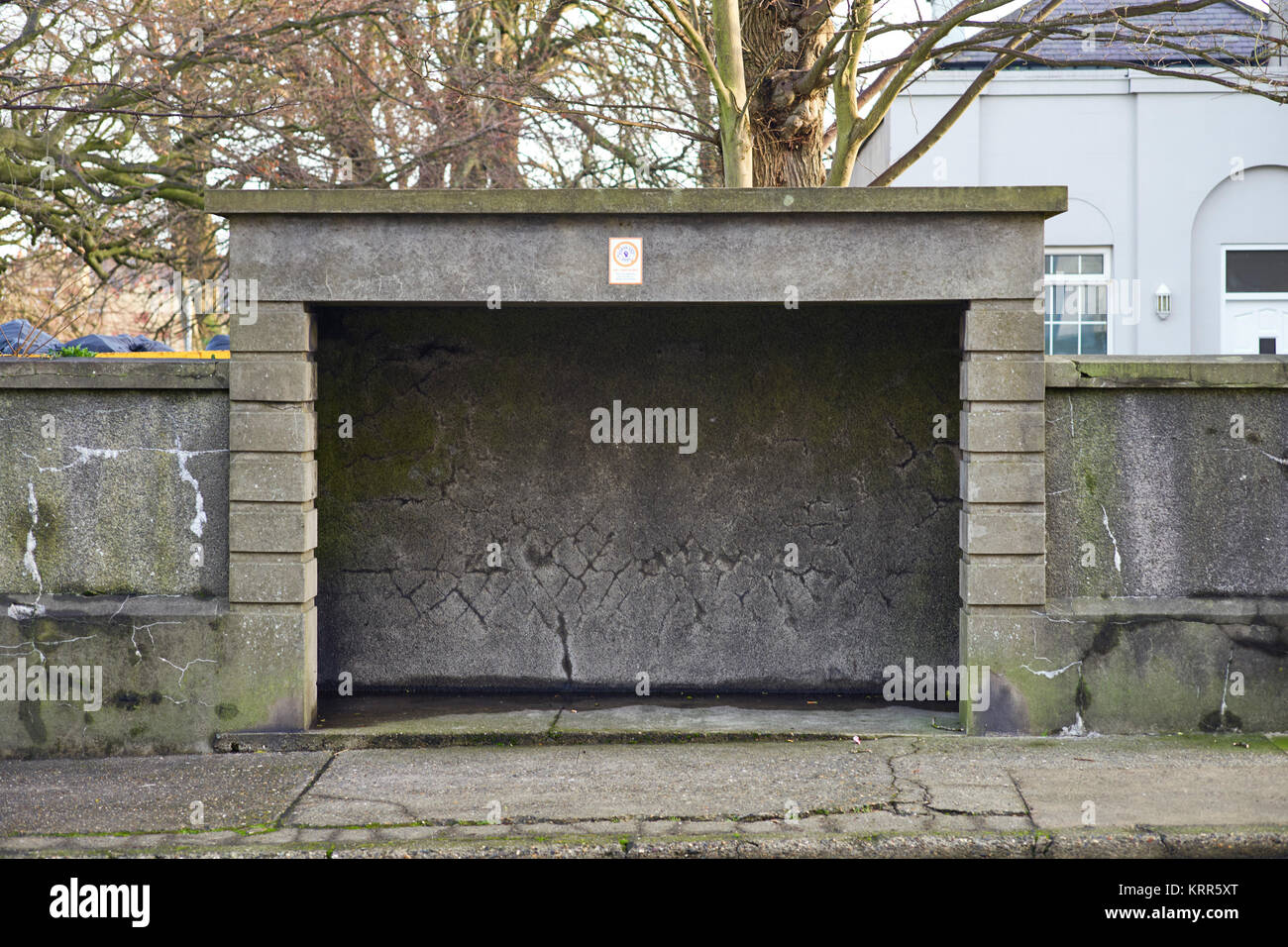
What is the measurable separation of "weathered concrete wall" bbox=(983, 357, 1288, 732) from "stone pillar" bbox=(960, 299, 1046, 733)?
0.04 metres

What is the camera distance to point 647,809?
5.46 m

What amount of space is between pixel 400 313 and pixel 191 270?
27.8 feet

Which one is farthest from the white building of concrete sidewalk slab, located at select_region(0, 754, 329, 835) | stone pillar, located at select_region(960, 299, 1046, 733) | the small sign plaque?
concrete sidewalk slab, located at select_region(0, 754, 329, 835)

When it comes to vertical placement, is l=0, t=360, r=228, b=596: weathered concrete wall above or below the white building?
below

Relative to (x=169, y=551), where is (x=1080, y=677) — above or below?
below

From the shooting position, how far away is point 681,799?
220 inches

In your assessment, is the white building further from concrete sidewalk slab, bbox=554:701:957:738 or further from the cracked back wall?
concrete sidewalk slab, bbox=554:701:957:738

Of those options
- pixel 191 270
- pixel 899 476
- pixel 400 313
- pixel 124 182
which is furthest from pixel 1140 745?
pixel 191 270

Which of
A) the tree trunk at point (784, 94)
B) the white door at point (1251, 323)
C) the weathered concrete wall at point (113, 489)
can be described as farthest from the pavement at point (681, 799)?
the white door at point (1251, 323)

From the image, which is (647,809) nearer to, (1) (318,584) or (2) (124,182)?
(1) (318,584)

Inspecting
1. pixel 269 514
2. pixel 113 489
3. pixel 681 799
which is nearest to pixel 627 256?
pixel 269 514

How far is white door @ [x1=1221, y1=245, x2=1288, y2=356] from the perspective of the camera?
17344 millimetres

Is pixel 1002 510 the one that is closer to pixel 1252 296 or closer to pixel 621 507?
pixel 621 507

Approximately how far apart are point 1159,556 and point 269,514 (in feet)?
15.1
